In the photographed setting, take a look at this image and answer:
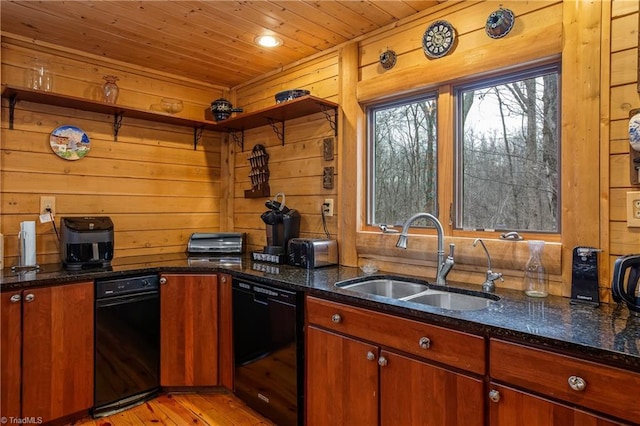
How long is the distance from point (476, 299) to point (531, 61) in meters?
1.14

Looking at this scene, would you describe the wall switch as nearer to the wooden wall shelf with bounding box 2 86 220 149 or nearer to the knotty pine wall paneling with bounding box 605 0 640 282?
the knotty pine wall paneling with bounding box 605 0 640 282

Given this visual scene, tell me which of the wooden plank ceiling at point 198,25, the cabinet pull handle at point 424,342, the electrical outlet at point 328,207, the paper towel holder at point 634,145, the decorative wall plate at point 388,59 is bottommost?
the cabinet pull handle at point 424,342

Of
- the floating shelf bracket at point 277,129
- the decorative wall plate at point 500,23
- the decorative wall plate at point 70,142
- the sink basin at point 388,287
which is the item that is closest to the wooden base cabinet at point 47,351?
the decorative wall plate at point 70,142

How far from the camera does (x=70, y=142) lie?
108 inches

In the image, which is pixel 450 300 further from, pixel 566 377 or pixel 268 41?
pixel 268 41

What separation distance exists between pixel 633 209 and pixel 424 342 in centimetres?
98

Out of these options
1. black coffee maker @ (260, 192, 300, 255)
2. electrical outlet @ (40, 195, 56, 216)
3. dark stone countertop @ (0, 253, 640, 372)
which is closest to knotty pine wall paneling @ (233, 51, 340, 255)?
black coffee maker @ (260, 192, 300, 255)

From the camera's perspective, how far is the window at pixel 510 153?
1911mm

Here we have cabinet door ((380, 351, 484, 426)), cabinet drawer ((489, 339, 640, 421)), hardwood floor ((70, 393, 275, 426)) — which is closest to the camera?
cabinet drawer ((489, 339, 640, 421))

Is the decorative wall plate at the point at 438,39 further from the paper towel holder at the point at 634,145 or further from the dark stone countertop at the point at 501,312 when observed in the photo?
the dark stone countertop at the point at 501,312

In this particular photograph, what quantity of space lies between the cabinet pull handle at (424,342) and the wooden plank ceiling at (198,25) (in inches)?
68.8

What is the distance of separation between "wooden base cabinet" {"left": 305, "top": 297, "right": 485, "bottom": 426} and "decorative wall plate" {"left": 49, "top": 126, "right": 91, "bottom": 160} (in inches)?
78.8

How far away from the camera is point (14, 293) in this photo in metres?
2.02

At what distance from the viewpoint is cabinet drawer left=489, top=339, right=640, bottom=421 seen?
1.11 meters
